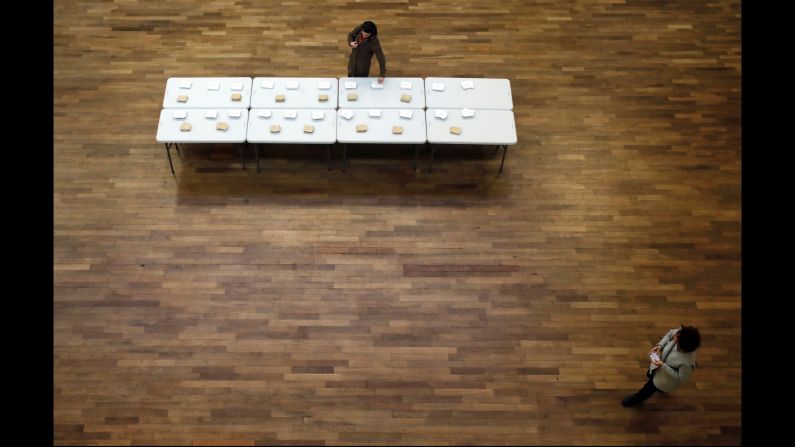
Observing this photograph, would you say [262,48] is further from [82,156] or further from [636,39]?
[636,39]

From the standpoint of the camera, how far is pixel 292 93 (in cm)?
692

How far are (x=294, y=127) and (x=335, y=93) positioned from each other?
66 centimetres

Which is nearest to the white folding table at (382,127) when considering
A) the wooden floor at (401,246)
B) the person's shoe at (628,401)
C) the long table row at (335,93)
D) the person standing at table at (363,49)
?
the long table row at (335,93)

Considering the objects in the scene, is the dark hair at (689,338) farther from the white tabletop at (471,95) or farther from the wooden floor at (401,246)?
the white tabletop at (471,95)

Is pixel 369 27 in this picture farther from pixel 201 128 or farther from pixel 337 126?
pixel 201 128

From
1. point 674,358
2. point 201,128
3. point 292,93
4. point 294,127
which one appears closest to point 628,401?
point 674,358

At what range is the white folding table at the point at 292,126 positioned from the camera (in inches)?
258

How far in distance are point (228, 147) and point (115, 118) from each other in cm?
146

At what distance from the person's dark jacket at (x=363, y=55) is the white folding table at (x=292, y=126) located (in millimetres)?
677

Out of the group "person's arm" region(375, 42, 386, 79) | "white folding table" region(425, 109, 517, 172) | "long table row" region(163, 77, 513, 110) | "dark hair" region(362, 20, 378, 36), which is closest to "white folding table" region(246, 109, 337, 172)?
"long table row" region(163, 77, 513, 110)

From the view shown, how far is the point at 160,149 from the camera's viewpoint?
7.25m

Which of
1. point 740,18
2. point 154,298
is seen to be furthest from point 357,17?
point 740,18

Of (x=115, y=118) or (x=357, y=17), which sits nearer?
(x=115, y=118)

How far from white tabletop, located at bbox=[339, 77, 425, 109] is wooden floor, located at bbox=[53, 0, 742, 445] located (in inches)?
26.6
